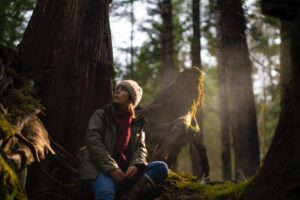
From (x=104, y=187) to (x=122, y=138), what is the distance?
824 millimetres

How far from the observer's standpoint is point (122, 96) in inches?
236

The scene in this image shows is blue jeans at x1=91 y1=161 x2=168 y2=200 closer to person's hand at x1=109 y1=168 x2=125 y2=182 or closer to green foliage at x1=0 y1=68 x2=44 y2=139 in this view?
person's hand at x1=109 y1=168 x2=125 y2=182

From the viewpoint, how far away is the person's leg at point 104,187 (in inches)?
208

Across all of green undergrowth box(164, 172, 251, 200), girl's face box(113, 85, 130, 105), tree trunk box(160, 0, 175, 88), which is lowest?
green undergrowth box(164, 172, 251, 200)

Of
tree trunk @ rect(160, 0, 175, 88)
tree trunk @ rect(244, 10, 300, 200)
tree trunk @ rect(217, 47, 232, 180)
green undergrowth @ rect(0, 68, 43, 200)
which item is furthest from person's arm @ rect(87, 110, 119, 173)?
tree trunk @ rect(160, 0, 175, 88)

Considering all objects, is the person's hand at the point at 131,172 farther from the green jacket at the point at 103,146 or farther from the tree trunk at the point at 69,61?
the tree trunk at the point at 69,61

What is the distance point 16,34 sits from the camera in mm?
14750

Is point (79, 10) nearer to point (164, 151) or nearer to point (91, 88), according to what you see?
point (91, 88)

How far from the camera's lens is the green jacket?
5.51 metres

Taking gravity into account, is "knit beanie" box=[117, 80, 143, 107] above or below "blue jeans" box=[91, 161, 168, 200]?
above

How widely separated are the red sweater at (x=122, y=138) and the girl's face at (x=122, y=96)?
18cm

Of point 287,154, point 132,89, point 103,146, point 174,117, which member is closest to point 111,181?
point 103,146

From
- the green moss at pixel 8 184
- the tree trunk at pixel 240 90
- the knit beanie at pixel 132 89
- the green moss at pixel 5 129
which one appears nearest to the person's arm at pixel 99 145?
the knit beanie at pixel 132 89

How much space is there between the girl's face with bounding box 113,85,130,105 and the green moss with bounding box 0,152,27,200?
6.17 ft
